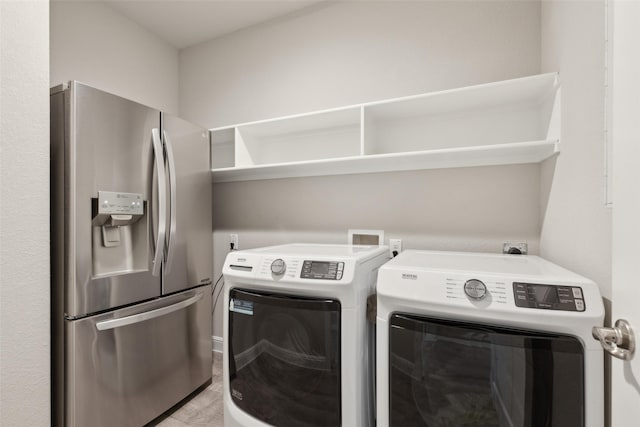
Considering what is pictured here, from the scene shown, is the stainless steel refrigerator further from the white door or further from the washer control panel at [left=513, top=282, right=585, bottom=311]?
the white door

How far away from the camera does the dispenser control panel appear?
136 centimetres

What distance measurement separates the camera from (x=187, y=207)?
183cm

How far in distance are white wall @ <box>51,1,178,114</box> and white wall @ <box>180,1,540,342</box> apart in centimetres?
24

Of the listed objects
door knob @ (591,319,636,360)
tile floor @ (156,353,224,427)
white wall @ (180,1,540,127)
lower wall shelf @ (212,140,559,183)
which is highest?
white wall @ (180,1,540,127)

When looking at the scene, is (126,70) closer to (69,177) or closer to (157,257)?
(69,177)

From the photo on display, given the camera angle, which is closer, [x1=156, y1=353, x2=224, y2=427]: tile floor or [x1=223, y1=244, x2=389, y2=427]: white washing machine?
[x1=223, y1=244, x2=389, y2=427]: white washing machine

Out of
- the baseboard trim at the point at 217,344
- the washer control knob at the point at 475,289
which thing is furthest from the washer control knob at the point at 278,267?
the baseboard trim at the point at 217,344

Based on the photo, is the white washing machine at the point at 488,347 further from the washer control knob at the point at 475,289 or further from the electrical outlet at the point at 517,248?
the electrical outlet at the point at 517,248

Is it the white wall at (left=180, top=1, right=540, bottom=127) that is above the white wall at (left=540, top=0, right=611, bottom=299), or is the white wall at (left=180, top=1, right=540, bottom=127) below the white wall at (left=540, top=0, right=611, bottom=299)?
above

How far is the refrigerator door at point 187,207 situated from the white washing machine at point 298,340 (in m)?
0.56

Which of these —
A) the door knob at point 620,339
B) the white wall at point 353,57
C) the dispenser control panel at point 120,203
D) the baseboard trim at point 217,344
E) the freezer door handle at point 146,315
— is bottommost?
the baseboard trim at point 217,344

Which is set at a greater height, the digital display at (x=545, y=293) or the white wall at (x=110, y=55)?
the white wall at (x=110, y=55)

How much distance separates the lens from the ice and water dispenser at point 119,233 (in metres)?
1.38

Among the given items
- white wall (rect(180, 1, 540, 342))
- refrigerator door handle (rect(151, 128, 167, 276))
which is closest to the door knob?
white wall (rect(180, 1, 540, 342))
